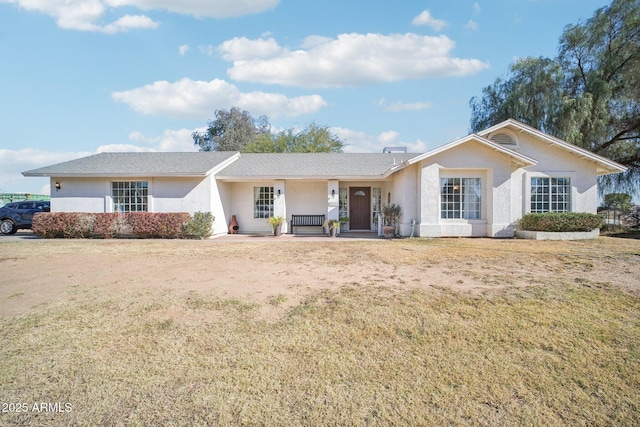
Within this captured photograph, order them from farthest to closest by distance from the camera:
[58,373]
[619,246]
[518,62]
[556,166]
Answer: [518,62] → [556,166] → [619,246] → [58,373]

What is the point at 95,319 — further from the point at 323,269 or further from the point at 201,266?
the point at 323,269

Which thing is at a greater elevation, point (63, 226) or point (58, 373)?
point (63, 226)

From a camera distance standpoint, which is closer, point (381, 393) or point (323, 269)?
point (381, 393)

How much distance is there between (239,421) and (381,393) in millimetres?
1276

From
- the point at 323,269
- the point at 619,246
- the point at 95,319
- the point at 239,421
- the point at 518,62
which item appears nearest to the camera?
the point at 239,421

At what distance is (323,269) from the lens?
27.6 feet

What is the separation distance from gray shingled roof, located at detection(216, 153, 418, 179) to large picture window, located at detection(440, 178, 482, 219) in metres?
3.47

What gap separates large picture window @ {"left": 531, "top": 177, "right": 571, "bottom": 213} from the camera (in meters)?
15.8

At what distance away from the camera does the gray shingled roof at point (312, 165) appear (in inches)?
699

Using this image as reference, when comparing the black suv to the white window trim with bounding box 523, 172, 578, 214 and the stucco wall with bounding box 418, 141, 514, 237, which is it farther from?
the white window trim with bounding box 523, 172, 578, 214

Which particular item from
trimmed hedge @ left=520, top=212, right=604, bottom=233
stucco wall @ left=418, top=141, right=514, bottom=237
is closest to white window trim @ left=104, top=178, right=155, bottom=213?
stucco wall @ left=418, top=141, right=514, bottom=237

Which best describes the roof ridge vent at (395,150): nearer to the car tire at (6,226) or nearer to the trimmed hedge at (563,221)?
the trimmed hedge at (563,221)

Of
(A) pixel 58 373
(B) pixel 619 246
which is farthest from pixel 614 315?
(B) pixel 619 246

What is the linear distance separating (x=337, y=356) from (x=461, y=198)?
508 inches
